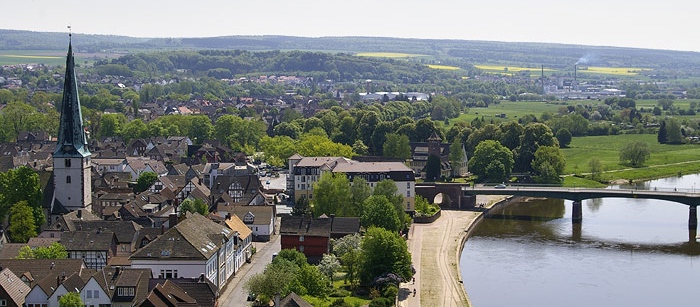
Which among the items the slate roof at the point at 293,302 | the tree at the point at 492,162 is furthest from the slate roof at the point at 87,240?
the tree at the point at 492,162

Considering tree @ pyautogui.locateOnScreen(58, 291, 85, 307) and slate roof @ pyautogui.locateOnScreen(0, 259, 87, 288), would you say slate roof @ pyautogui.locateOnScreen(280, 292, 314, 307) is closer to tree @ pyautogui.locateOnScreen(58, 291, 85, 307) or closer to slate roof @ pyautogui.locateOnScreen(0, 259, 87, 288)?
tree @ pyautogui.locateOnScreen(58, 291, 85, 307)

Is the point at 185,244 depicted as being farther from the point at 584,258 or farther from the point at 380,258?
the point at 584,258

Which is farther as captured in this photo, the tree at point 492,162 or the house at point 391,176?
the tree at point 492,162

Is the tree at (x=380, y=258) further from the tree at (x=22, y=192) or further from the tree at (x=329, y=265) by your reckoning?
A: the tree at (x=22, y=192)

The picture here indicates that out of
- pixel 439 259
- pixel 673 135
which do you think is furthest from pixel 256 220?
pixel 673 135

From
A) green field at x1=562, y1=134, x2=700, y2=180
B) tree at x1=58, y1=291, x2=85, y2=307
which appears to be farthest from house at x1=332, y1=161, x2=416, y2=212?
tree at x1=58, y1=291, x2=85, y2=307

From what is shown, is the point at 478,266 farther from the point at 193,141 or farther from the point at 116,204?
the point at 193,141

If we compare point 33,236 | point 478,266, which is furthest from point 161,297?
point 478,266
